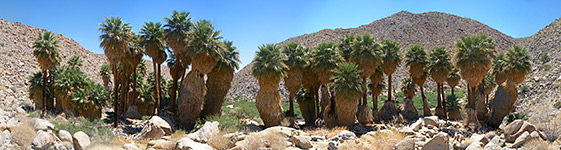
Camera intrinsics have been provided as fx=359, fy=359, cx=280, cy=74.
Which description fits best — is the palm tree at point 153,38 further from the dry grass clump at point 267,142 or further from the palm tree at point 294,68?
the dry grass clump at point 267,142

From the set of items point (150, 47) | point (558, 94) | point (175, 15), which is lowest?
point (558, 94)

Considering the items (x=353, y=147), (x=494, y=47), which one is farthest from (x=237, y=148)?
(x=494, y=47)

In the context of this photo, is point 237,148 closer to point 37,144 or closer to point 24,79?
point 37,144

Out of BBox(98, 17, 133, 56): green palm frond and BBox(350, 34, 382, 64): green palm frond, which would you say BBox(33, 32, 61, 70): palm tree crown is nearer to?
BBox(98, 17, 133, 56): green palm frond

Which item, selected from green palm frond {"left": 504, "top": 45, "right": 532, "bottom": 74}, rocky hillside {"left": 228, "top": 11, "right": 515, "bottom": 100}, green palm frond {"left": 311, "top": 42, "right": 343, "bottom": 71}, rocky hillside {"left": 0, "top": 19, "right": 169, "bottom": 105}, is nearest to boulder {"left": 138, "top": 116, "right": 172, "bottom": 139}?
green palm frond {"left": 311, "top": 42, "right": 343, "bottom": 71}

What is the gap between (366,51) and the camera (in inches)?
1294

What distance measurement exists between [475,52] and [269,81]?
693 inches

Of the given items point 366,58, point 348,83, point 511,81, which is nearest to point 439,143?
point 348,83

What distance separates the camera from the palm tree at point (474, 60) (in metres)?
30.2

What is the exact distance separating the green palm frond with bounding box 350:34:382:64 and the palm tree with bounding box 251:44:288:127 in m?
7.04

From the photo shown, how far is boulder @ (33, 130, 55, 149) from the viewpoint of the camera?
55.0 ft

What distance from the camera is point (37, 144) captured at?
16.8 metres

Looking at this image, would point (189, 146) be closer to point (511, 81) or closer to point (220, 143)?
point (220, 143)

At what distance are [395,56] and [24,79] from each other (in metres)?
49.0
